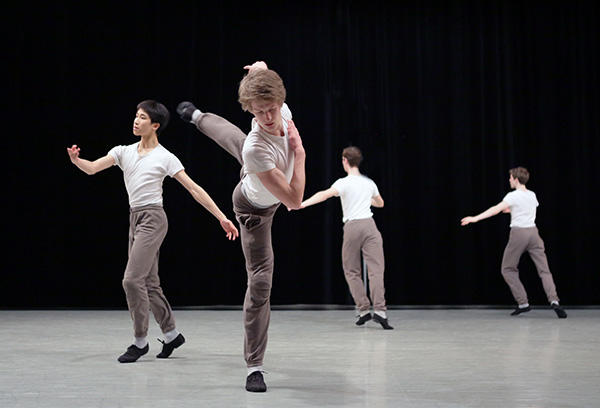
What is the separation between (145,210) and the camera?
399 centimetres

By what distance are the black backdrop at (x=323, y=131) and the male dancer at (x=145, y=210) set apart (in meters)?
3.35

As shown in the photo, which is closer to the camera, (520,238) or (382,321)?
(382,321)

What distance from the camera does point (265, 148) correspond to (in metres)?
2.83

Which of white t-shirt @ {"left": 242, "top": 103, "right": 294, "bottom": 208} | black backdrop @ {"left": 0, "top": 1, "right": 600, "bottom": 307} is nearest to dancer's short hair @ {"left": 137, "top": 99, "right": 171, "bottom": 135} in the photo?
white t-shirt @ {"left": 242, "top": 103, "right": 294, "bottom": 208}

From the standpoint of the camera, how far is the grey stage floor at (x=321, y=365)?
3035 mm

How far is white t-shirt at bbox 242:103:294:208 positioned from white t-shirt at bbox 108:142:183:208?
0.97m

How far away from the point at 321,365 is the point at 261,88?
176 cm

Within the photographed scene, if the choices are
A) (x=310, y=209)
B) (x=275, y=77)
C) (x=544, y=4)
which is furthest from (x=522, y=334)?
(x=544, y=4)

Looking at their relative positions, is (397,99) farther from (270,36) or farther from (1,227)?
(1,227)

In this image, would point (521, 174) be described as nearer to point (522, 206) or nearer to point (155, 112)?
point (522, 206)

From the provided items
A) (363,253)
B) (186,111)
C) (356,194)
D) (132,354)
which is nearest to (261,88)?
(186,111)

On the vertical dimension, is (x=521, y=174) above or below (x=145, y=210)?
above

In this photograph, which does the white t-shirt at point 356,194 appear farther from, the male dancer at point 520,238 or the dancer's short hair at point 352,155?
the male dancer at point 520,238

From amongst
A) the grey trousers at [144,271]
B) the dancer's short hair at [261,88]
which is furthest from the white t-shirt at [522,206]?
the dancer's short hair at [261,88]
